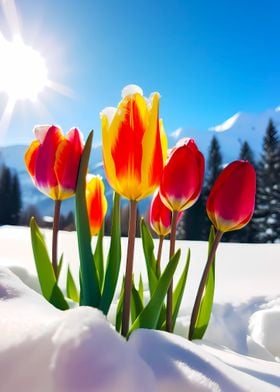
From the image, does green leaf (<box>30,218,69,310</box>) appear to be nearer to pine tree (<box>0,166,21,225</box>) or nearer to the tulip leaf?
the tulip leaf

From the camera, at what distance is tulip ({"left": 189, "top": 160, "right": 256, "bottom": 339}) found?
2.06 feet

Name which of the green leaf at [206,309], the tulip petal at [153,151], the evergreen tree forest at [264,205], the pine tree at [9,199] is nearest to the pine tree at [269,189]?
the evergreen tree forest at [264,205]

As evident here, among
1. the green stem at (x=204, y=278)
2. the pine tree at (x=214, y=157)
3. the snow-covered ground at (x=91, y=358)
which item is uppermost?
the pine tree at (x=214, y=157)

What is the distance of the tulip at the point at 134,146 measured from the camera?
553 mm

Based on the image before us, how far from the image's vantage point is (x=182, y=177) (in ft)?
2.03

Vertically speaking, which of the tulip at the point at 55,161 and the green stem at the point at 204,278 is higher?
the tulip at the point at 55,161

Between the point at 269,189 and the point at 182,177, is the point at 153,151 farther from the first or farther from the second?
the point at 269,189

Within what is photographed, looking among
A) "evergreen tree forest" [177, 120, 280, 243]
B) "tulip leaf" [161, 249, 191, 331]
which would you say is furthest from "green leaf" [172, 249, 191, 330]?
"evergreen tree forest" [177, 120, 280, 243]

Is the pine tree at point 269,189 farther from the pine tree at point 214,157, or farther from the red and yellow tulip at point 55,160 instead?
the red and yellow tulip at point 55,160

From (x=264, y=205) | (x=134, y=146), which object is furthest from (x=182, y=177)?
(x=264, y=205)

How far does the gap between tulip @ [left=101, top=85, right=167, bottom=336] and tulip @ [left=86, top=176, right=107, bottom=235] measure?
10.3 inches

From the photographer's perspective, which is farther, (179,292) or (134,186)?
(179,292)

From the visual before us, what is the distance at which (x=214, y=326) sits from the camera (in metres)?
1.00

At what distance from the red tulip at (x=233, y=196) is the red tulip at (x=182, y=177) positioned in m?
0.03
